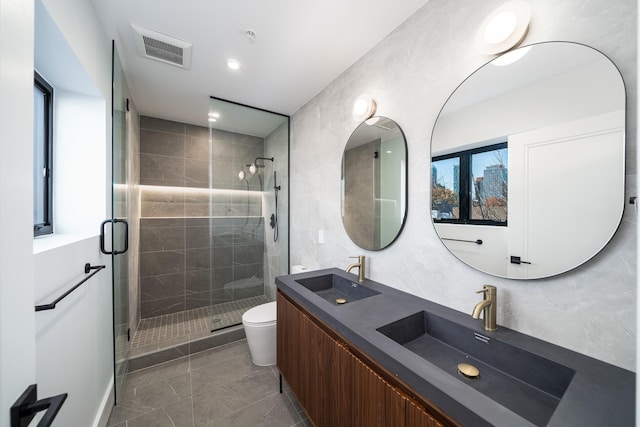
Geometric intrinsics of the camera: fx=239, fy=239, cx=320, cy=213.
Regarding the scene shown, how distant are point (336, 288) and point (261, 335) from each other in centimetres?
86

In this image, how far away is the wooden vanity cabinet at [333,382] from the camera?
2.78 feet

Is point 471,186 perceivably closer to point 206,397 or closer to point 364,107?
point 364,107

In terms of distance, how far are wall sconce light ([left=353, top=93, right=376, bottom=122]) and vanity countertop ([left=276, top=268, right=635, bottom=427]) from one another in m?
1.32

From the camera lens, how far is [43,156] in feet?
4.30

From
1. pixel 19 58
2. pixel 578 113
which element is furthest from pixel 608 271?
pixel 19 58

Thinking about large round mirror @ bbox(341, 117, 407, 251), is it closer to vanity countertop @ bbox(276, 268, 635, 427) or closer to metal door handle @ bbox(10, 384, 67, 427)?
vanity countertop @ bbox(276, 268, 635, 427)

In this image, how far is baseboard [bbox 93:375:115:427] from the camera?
1457 mm

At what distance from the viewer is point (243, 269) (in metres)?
3.10

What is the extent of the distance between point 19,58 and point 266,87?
196 centimetres

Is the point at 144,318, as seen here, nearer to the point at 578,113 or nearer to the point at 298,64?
the point at 298,64

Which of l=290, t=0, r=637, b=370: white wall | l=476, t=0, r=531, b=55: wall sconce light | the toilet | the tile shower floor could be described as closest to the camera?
l=290, t=0, r=637, b=370: white wall

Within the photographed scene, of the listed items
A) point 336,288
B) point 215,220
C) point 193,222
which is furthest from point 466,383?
point 193,222

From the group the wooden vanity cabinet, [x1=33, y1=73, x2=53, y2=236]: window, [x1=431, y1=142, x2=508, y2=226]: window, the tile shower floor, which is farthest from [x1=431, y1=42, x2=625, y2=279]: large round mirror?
the tile shower floor

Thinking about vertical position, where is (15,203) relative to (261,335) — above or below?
above
